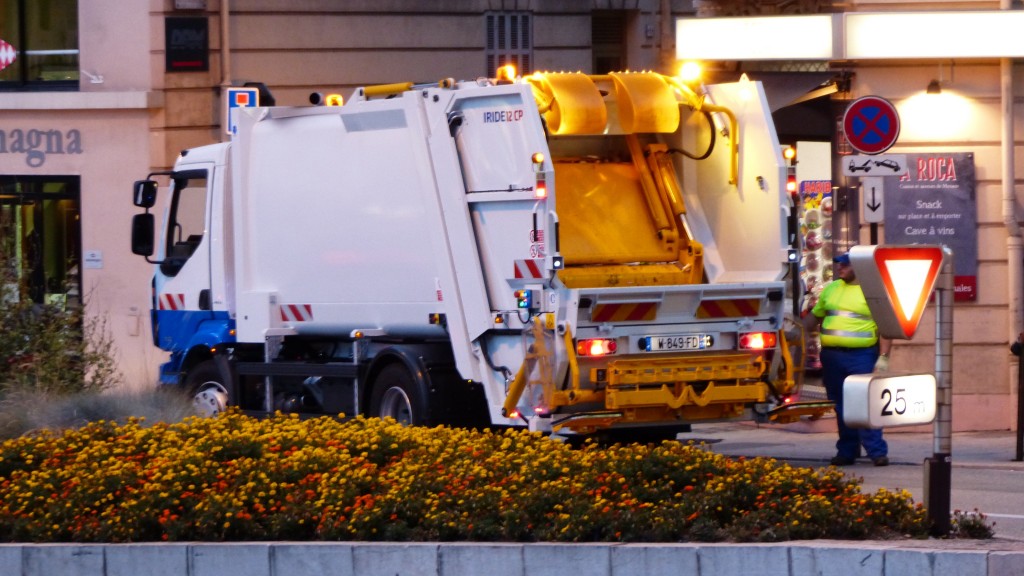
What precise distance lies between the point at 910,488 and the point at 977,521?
3516 millimetres

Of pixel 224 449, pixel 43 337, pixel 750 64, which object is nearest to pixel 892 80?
pixel 750 64

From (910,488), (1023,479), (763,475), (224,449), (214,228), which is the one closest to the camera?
(763,475)

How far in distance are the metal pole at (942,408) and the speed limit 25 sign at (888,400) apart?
18cm

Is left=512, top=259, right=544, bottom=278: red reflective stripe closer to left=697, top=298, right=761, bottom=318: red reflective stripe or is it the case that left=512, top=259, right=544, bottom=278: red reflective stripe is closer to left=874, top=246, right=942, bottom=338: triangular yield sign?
left=697, top=298, right=761, bottom=318: red reflective stripe

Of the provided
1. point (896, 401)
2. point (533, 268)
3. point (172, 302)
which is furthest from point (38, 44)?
point (896, 401)

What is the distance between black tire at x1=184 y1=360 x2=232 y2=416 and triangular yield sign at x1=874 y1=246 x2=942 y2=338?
26.8 feet

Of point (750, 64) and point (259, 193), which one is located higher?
point (750, 64)

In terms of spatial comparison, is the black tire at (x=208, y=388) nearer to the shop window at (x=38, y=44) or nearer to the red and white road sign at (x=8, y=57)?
the shop window at (x=38, y=44)

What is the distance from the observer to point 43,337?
13742mm

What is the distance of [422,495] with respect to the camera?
8562 millimetres

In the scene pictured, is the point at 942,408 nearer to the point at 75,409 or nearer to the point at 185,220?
the point at 75,409

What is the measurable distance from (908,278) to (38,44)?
16480 millimetres

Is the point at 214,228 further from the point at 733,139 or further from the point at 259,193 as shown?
the point at 733,139

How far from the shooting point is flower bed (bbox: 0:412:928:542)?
26.6ft
